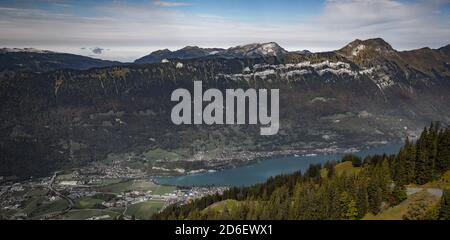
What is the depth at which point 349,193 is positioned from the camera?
6800 centimetres

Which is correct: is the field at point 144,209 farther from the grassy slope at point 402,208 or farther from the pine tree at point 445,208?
the pine tree at point 445,208

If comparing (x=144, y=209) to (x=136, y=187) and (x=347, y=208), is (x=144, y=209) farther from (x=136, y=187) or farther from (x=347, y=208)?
(x=347, y=208)

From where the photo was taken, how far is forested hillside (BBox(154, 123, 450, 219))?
A: 65.8m

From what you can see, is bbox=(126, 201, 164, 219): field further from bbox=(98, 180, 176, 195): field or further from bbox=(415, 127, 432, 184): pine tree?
bbox=(415, 127, 432, 184): pine tree

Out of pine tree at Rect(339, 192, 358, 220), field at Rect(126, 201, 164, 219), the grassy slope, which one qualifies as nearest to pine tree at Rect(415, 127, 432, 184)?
the grassy slope

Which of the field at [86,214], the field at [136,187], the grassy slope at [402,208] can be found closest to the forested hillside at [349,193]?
the grassy slope at [402,208]

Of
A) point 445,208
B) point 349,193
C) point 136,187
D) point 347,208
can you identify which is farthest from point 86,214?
point 445,208

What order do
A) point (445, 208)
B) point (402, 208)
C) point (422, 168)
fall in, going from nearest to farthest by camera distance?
point (445, 208), point (402, 208), point (422, 168)

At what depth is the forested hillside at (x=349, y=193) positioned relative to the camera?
216 feet

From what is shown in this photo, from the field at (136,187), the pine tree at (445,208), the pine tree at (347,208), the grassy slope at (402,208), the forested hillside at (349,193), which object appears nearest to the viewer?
the pine tree at (445,208)

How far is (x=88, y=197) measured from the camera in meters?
160
